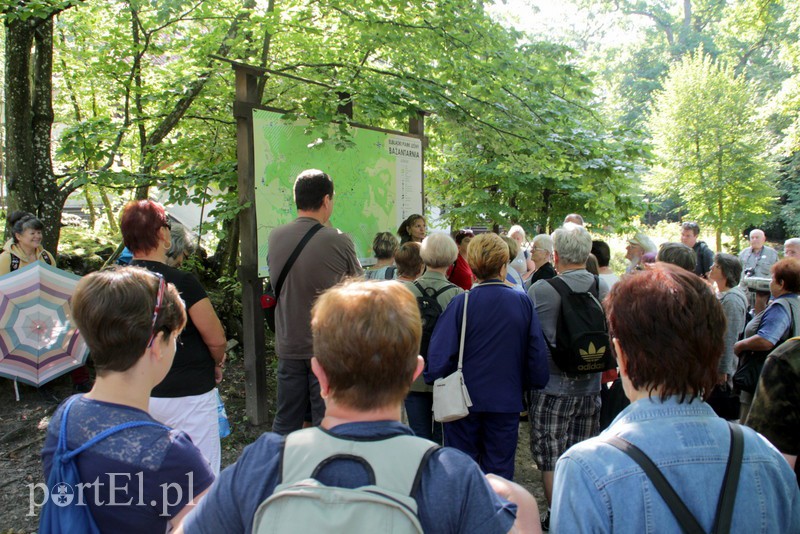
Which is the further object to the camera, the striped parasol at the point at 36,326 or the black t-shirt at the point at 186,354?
the striped parasol at the point at 36,326

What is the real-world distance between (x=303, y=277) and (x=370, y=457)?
2638 millimetres

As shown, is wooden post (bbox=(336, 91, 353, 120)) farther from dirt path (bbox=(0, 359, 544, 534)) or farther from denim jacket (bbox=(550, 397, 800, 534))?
denim jacket (bbox=(550, 397, 800, 534))

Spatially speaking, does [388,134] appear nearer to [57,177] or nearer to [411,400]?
[411,400]

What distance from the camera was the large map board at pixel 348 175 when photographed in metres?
4.79

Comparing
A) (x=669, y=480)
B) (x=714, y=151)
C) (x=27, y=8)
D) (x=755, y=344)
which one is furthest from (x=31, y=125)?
(x=714, y=151)

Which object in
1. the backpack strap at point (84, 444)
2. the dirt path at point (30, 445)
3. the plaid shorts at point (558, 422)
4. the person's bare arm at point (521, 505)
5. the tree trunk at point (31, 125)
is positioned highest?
the tree trunk at point (31, 125)

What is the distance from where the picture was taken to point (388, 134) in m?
6.09

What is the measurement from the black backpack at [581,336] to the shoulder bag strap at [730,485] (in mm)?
2140

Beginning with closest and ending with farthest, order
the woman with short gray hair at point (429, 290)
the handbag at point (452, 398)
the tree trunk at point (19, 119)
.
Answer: the handbag at point (452, 398), the woman with short gray hair at point (429, 290), the tree trunk at point (19, 119)

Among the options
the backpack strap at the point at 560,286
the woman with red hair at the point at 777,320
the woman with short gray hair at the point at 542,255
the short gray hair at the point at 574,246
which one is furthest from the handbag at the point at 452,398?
the woman with short gray hair at the point at 542,255

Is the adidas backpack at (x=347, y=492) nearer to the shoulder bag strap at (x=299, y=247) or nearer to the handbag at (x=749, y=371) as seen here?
the shoulder bag strap at (x=299, y=247)

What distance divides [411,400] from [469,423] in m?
0.60

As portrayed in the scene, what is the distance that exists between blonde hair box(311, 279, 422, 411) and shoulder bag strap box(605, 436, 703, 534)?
1.78 ft

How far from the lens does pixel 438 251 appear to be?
3.96m
